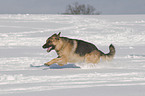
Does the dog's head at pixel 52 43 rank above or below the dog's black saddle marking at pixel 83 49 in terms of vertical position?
above

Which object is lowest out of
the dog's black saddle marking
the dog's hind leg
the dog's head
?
the dog's hind leg

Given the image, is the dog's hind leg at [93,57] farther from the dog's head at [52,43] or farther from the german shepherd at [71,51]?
the dog's head at [52,43]

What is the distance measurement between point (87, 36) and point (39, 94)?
1515 cm

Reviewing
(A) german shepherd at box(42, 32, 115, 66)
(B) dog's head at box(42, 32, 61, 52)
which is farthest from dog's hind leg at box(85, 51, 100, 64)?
(B) dog's head at box(42, 32, 61, 52)

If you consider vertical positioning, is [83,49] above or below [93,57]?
above

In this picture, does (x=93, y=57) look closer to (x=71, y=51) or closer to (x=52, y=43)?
(x=71, y=51)

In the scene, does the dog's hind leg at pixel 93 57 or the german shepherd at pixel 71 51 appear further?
the dog's hind leg at pixel 93 57

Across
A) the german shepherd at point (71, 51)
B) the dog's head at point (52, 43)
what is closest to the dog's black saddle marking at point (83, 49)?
the german shepherd at point (71, 51)

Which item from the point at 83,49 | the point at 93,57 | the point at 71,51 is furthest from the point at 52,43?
the point at 93,57

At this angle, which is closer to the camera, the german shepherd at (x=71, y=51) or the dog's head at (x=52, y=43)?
the dog's head at (x=52, y=43)

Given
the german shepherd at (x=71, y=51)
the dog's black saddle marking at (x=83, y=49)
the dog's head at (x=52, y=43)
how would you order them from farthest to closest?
the dog's black saddle marking at (x=83, y=49) → the german shepherd at (x=71, y=51) → the dog's head at (x=52, y=43)

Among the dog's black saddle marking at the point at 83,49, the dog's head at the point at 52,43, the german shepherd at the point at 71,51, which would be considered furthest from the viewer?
the dog's black saddle marking at the point at 83,49

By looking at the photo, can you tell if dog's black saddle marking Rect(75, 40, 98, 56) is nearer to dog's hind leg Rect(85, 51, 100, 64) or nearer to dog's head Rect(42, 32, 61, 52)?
dog's hind leg Rect(85, 51, 100, 64)

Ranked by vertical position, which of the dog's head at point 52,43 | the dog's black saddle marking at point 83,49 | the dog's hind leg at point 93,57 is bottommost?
A: the dog's hind leg at point 93,57
